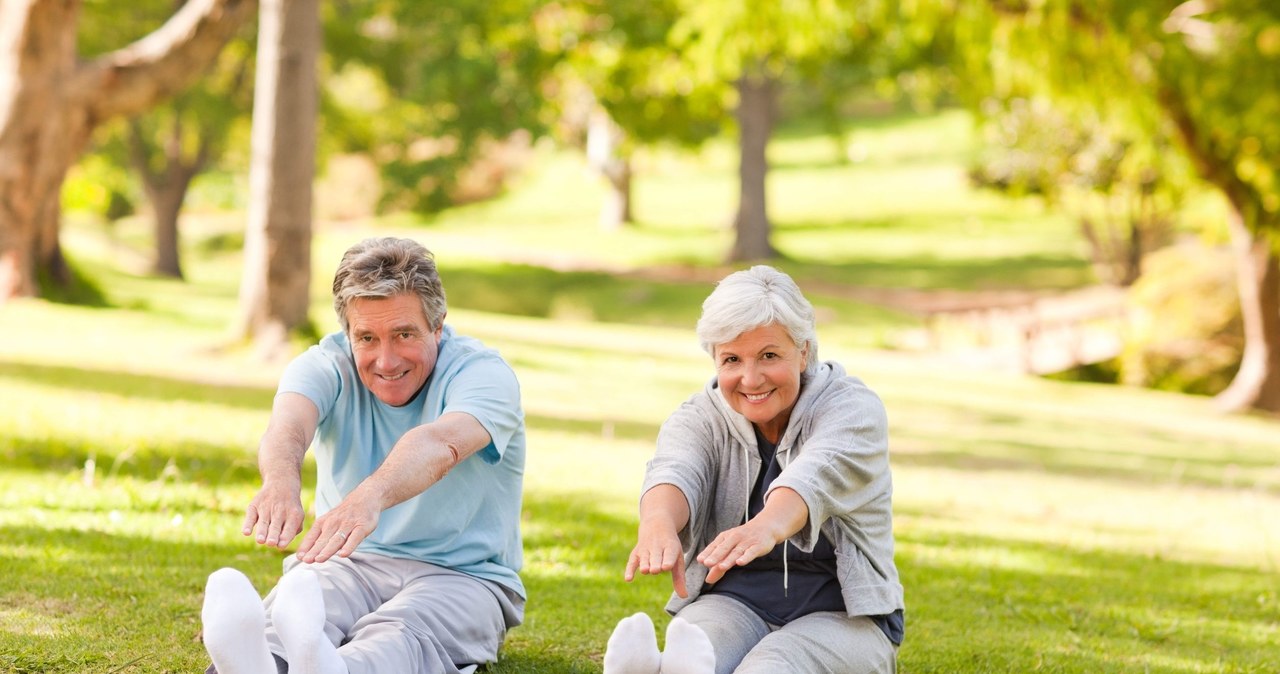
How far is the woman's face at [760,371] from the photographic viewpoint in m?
3.84

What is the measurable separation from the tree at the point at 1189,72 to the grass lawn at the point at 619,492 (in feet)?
8.87

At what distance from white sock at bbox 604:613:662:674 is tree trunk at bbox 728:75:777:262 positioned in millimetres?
26395

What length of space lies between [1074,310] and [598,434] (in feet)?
59.7

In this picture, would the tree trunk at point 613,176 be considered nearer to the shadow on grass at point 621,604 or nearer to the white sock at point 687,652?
the shadow on grass at point 621,604

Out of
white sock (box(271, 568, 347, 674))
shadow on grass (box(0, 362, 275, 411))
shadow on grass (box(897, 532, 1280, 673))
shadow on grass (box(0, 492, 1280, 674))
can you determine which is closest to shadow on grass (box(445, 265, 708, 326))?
shadow on grass (box(0, 362, 275, 411))

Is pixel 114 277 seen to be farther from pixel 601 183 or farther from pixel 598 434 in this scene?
pixel 601 183

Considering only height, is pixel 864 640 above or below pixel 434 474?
below

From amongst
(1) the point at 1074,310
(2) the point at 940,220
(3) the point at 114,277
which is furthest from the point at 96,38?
(2) the point at 940,220

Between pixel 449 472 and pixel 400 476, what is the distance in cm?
41

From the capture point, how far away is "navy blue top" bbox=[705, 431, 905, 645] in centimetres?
396

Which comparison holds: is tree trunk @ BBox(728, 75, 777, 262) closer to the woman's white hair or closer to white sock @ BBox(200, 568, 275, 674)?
the woman's white hair

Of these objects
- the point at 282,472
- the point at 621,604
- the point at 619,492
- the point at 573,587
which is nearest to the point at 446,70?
the point at 619,492

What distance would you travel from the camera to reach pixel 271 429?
3932 millimetres

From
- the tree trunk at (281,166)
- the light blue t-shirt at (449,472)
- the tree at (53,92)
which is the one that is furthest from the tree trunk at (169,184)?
the light blue t-shirt at (449,472)
